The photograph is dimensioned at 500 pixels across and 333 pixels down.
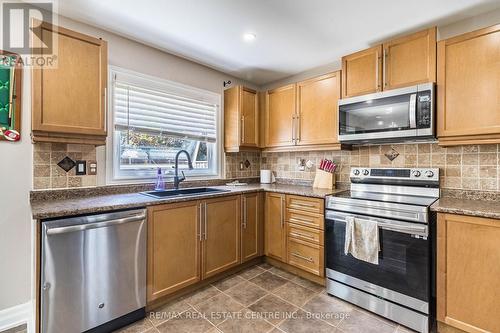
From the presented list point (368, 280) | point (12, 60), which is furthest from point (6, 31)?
point (368, 280)

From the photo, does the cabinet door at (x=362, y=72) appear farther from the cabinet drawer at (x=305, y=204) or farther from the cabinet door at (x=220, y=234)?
the cabinet door at (x=220, y=234)

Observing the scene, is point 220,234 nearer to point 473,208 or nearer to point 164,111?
point 164,111

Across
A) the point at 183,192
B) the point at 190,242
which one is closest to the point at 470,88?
the point at 190,242

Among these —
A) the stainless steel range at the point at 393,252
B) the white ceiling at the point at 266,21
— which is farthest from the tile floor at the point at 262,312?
the white ceiling at the point at 266,21

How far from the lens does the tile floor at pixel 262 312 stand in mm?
1792

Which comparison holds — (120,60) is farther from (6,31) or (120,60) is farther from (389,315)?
(389,315)

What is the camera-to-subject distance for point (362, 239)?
1995 mm

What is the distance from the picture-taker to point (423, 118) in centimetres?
197

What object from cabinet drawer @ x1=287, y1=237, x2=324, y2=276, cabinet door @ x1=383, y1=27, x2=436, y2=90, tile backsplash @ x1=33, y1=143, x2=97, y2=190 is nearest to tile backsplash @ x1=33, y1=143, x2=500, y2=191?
tile backsplash @ x1=33, y1=143, x2=97, y2=190

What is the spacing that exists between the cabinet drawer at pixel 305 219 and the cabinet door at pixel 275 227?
10 centimetres

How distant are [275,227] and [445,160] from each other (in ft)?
5.78

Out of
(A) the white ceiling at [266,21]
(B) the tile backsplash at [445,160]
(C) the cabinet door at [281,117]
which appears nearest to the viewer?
(A) the white ceiling at [266,21]

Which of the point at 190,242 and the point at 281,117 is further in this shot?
the point at 281,117

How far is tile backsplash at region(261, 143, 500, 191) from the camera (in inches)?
76.9
